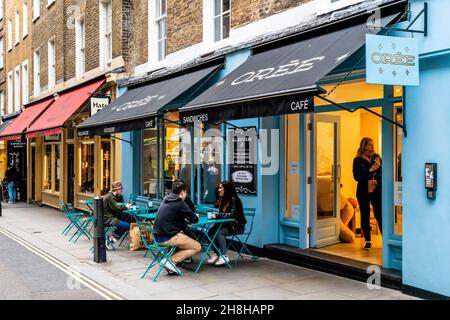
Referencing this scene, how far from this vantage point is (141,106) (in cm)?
1123

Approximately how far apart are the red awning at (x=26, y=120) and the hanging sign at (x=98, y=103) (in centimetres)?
617

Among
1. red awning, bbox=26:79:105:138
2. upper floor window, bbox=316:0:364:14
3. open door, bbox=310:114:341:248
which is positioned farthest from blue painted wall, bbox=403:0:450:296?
red awning, bbox=26:79:105:138

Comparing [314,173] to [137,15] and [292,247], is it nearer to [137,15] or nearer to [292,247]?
[292,247]

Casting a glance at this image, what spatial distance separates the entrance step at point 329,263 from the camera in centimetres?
691

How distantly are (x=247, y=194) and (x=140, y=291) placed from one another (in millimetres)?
3288

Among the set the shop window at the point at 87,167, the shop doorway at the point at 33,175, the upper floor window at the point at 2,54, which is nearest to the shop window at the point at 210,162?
the shop window at the point at 87,167

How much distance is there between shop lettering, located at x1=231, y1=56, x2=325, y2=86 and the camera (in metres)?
7.04

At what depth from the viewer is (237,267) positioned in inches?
336

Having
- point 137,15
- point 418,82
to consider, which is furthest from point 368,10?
point 137,15

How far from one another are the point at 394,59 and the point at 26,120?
59.3 ft

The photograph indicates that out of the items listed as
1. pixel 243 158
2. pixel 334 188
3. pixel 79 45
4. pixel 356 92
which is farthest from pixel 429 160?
pixel 79 45

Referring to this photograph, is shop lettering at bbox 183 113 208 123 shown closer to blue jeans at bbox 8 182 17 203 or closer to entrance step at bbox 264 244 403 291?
entrance step at bbox 264 244 403 291

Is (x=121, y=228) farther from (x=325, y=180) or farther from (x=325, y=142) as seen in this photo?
(x=325, y=142)

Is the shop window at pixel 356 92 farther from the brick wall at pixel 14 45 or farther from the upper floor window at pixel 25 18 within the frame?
the upper floor window at pixel 25 18
